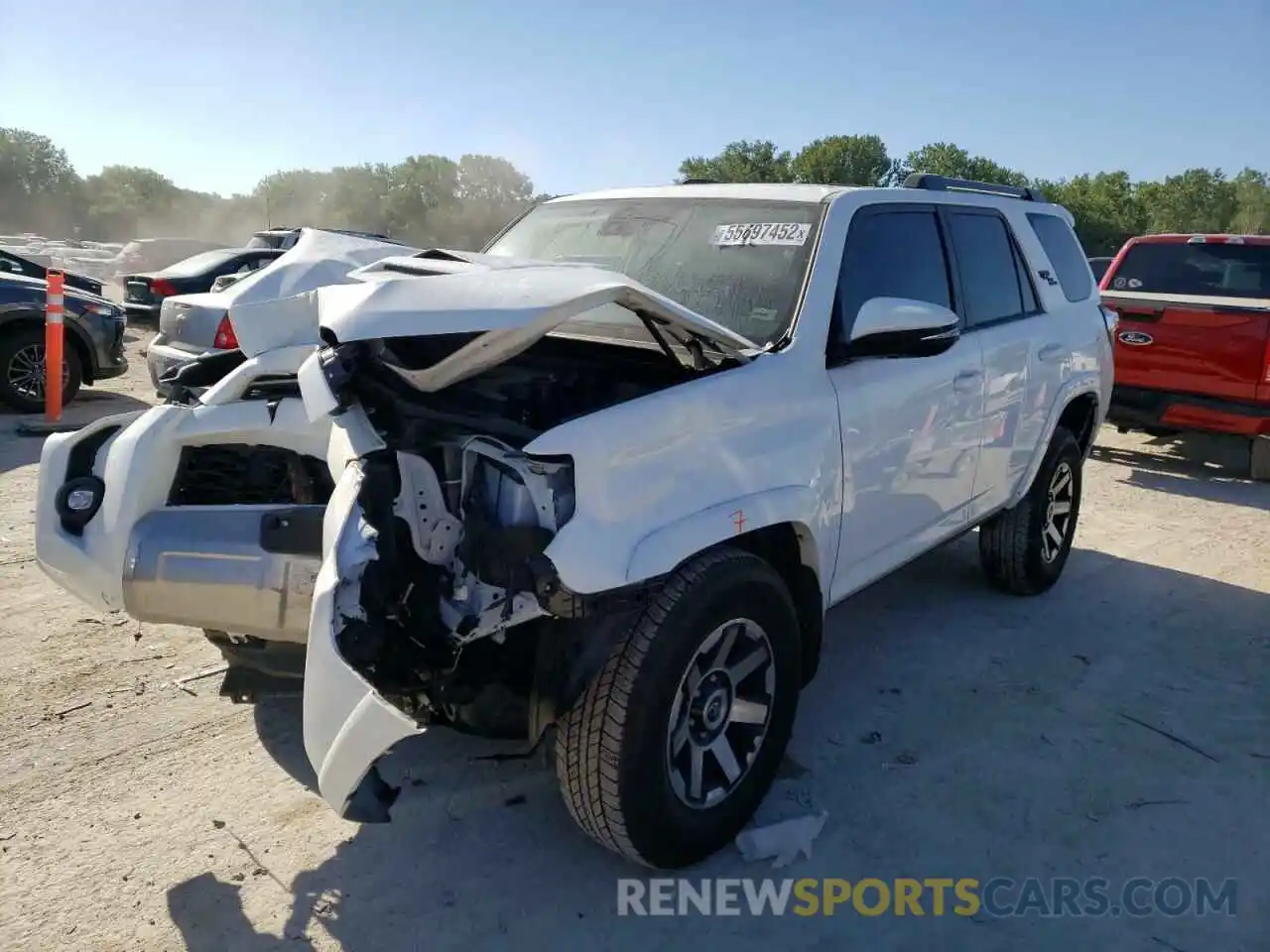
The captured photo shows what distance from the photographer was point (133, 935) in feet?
8.36

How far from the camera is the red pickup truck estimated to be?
7.91 m

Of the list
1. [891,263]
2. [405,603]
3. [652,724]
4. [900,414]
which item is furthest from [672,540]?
[891,263]

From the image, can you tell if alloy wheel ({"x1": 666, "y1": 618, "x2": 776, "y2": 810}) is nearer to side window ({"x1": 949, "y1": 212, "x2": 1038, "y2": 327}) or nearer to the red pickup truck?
side window ({"x1": 949, "y1": 212, "x2": 1038, "y2": 327})

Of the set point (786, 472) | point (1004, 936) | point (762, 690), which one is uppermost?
point (786, 472)

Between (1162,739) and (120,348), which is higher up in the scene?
(120,348)

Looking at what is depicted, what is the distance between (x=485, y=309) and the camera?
7.97 ft

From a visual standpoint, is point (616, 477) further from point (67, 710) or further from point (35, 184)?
point (35, 184)

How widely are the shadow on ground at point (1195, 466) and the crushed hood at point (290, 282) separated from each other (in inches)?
264

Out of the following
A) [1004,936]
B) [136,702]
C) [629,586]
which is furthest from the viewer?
[136,702]

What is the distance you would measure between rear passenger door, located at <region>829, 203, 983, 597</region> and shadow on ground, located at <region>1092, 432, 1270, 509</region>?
4724 mm

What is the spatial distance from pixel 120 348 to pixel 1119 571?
9.15 m

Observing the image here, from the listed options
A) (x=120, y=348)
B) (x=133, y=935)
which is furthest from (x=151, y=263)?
(x=133, y=935)

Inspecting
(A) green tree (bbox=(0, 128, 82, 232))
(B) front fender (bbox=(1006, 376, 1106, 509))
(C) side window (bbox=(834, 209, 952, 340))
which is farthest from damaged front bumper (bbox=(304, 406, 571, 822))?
(A) green tree (bbox=(0, 128, 82, 232))

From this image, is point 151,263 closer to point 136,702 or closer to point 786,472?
point 136,702
